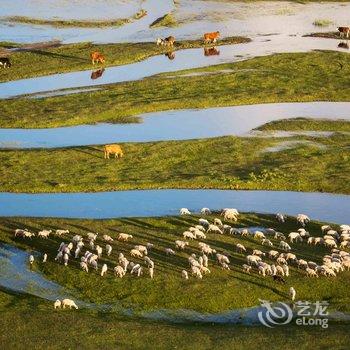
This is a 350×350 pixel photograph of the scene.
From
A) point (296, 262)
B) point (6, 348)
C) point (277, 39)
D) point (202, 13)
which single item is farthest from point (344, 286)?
point (202, 13)

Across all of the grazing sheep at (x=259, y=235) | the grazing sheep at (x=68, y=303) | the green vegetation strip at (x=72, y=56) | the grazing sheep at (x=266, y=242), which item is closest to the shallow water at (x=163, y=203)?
the grazing sheep at (x=259, y=235)

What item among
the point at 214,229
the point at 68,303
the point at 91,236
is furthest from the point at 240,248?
the point at 68,303

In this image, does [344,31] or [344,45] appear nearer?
[344,45]

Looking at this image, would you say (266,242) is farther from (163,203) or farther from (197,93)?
(197,93)

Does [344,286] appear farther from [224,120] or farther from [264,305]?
[224,120]

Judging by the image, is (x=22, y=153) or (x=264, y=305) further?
(x=22, y=153)

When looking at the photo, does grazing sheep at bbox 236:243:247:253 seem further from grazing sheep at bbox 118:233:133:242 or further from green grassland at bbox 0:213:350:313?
grazing sheep at bbox 118:233:133:242
